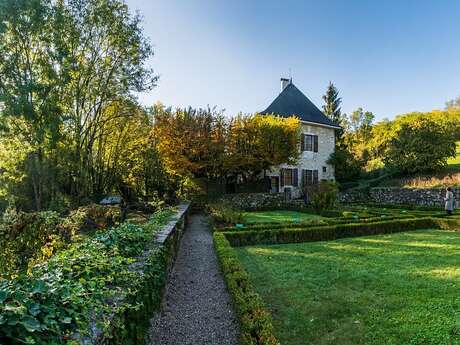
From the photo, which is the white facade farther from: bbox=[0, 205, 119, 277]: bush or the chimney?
bbox=[0, 205, 119, 277]: bush

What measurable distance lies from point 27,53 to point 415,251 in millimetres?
14446

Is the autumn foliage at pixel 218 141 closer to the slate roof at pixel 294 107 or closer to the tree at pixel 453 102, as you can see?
the slate roof at pixel 294 107

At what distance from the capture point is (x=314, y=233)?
881 cm

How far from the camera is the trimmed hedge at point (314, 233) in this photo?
27.7 ft

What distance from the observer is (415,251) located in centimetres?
700

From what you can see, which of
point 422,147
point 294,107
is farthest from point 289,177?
point 422,147

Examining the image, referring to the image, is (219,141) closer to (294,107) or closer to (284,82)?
(294,107)

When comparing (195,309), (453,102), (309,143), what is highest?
(453,102)

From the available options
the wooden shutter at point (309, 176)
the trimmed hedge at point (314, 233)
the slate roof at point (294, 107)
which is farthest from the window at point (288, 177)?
the trimmed hedge at point (314, 233)

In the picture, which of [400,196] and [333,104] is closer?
[400,196]

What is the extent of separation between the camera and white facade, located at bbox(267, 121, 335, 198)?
2169 cm

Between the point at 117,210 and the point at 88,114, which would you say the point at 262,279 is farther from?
the point at 88,114

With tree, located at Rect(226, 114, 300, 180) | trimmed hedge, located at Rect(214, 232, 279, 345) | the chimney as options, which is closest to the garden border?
trimmed hedge, located at Rect(214, 232, 279, 345)

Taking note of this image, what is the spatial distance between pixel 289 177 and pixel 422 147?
8.99 metres
